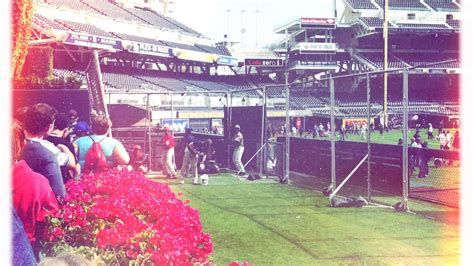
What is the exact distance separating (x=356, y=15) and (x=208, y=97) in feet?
98.4

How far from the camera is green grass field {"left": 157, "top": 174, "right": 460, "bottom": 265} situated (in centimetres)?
661

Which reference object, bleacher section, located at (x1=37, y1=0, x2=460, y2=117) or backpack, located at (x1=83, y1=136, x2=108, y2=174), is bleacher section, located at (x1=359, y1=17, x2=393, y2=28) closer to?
bleacher section, located at (x1=37, y1=0, x2=460, y2=117)

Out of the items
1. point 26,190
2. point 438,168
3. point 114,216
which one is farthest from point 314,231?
point 438,168

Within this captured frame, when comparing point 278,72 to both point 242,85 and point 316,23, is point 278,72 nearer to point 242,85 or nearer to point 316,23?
point 316,23

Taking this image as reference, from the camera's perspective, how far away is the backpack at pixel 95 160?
6.30 meters

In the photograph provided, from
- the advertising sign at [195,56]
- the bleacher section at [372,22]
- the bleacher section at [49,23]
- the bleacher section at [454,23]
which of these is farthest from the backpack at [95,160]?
the bleacher section at [454,23]

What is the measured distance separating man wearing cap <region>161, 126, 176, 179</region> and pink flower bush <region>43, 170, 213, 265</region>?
36.6ft

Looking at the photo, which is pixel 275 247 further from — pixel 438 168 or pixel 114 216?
pixel 438 168

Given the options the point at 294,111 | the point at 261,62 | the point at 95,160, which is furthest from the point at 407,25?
the point at 95,160

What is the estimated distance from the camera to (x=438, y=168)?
60.9 ft

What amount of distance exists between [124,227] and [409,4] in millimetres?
69264

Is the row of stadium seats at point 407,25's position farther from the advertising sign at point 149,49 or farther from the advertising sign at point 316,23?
the advertising sign at point 149,49

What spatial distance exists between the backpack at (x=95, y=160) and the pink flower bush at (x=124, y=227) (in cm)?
207

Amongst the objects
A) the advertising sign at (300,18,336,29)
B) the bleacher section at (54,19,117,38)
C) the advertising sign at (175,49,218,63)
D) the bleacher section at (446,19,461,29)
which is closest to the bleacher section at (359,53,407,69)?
the advertising sign at (300,18,336,29)
